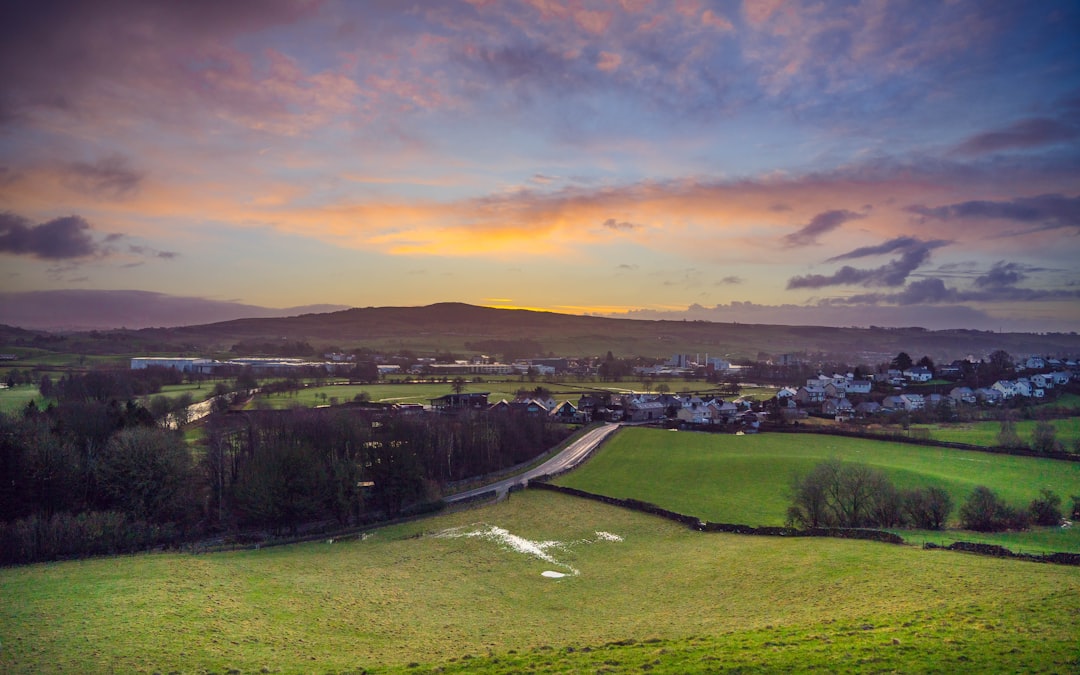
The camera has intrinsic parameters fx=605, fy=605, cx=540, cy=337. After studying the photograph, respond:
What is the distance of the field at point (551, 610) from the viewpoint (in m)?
16.5

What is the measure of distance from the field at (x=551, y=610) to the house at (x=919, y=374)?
118 m

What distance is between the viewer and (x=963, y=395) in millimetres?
105500

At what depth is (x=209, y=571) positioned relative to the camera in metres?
28.3

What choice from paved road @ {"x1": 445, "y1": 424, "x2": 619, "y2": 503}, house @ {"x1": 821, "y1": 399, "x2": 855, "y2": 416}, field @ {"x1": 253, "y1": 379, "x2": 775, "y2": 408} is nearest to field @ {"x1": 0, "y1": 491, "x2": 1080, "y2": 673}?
paved road @ {"x1": 445, "y1": 424, "x2": 619, "y2": 503}

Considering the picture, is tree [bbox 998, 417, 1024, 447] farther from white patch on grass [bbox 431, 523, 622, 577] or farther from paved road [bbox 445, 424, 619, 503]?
white patch on grass [bbox 431, 523, 622, 577]

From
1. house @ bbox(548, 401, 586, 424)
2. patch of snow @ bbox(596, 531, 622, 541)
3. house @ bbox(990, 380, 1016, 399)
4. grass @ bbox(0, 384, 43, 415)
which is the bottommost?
patch of snow @ bbox(596, 531, 622, 541)

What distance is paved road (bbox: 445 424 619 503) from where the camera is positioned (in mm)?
53722

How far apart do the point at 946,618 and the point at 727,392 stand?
104 metres

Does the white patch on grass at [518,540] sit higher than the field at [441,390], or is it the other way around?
the field at [441,390]

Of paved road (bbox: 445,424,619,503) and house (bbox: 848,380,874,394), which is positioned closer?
paved road (bbox: 445,424,619,503)

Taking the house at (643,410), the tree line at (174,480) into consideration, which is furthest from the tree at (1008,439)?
the tree line at (174,480)

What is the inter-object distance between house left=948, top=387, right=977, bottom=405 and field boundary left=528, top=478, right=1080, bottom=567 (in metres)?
85.1

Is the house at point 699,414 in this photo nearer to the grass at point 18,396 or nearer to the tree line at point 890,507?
the tree line at point 890,507

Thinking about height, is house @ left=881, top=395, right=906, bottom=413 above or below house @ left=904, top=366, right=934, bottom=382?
below
